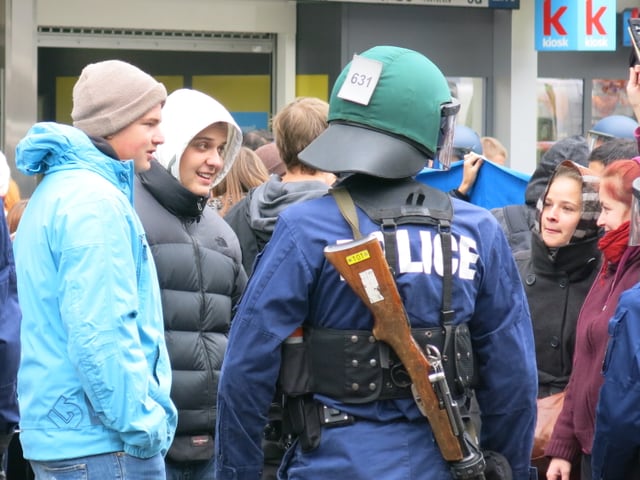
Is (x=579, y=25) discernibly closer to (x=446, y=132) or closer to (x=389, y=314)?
(x=446, y=132)

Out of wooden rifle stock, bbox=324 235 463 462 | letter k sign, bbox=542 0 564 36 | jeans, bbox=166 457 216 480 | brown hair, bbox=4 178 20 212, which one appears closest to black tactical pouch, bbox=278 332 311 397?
wooden rifle stock, bbox=324 235 463 462

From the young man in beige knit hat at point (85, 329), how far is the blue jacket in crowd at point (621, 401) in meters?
1.33

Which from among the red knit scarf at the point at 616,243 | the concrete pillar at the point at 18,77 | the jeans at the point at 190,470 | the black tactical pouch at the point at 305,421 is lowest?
the jeans at the point at 190,470

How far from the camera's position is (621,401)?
3918 millimetres

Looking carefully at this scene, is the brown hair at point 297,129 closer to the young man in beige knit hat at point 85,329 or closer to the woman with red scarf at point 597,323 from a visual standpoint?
the woman with red scarf at point 597,323

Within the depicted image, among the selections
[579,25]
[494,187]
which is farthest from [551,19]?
[494,187]

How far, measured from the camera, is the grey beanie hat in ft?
12.7

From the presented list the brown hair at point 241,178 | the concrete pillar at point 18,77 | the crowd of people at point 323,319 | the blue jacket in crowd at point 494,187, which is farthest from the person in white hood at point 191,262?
the concrete pillar at point 18,77

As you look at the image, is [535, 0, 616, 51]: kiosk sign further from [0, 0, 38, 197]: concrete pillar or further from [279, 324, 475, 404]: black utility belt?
[279, 324, 475, 404]: black utility belt

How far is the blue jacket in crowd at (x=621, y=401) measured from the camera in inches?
152

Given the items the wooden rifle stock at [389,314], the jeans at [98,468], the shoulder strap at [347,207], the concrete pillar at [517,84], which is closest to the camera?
the wooden rifle stock at [389,314]

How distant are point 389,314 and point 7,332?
6.56 ft

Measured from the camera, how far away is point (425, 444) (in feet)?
11.0

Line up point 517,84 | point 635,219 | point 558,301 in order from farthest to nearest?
point 517,84 → point 558,301 → point 635,219
